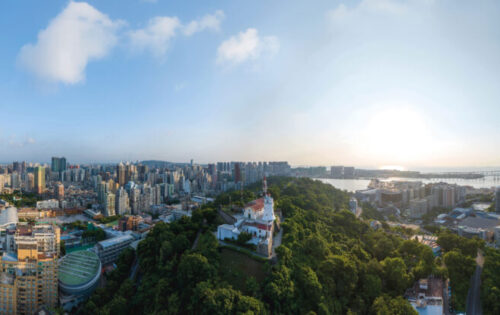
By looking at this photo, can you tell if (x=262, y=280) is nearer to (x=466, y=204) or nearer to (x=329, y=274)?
(x=329, y=274)

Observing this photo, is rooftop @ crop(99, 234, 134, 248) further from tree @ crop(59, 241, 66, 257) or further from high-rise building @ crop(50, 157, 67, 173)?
high-rise building @ crop(50, 157, 67, 173)

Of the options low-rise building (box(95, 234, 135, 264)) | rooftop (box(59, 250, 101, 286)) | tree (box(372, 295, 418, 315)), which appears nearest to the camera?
tree (box(372, 295, 418, 315))

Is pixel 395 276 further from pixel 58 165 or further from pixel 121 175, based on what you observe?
pixel 58 165

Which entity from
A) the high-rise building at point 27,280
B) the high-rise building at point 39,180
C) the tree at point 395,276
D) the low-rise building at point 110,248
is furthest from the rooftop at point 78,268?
the high-rise building at point 39,180

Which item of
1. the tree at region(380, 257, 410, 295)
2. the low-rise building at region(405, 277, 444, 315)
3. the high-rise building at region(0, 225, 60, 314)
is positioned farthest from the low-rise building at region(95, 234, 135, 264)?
the low-rise building at region(405, 277, 444, 315)

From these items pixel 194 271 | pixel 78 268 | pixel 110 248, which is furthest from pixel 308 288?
pixel 110 248

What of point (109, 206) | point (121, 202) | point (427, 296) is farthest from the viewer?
point (121, 202)

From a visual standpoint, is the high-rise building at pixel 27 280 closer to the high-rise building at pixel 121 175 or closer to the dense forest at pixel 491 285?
the dense forest at pixel 491 285

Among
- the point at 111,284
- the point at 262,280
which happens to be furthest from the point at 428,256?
the point at 111,284
